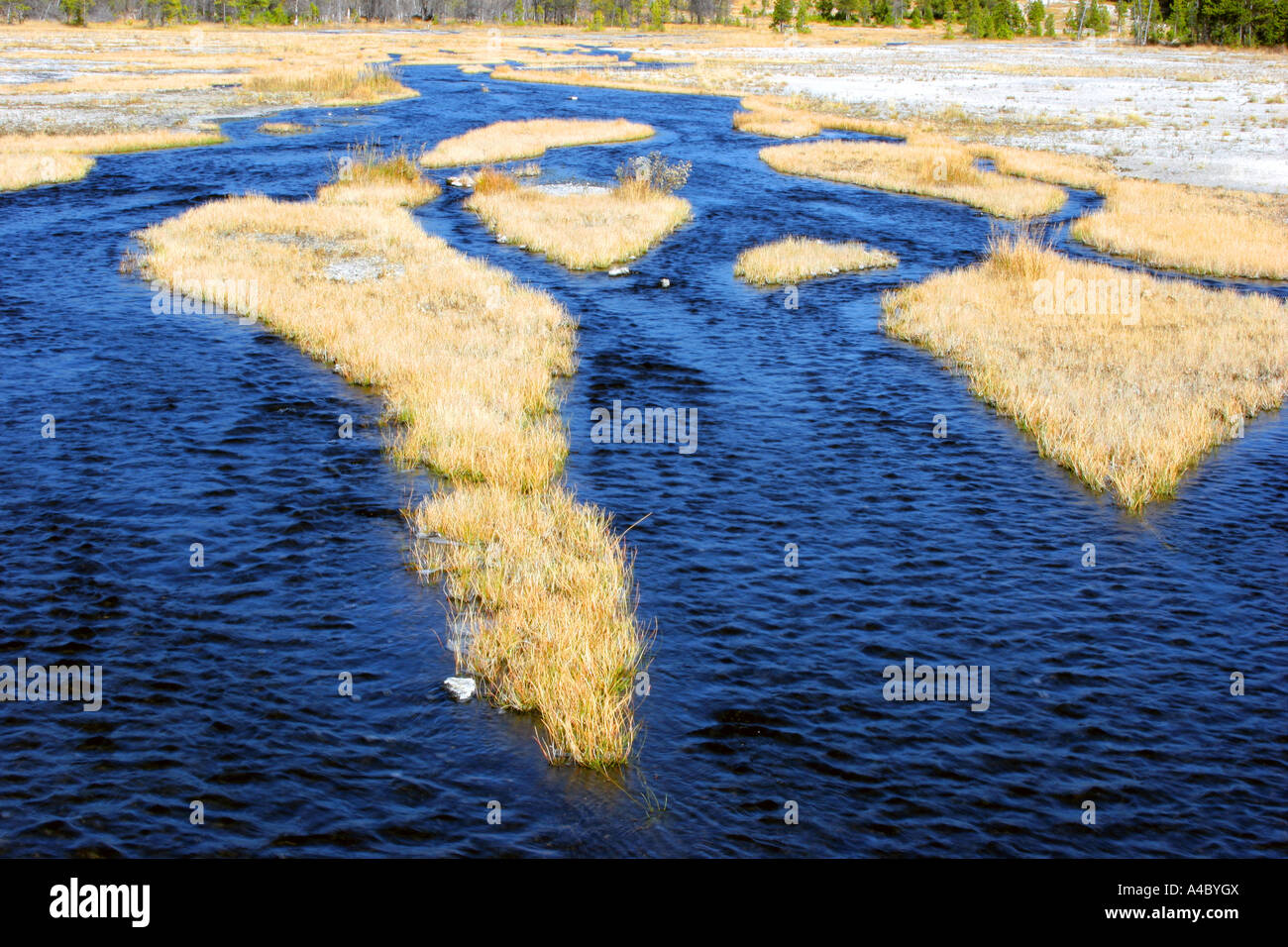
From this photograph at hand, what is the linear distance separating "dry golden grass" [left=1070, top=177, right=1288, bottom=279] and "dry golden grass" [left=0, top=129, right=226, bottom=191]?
39.1 metres

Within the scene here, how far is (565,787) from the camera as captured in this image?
31.3ft

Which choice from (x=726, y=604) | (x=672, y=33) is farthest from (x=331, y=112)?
(x=672, y=33)

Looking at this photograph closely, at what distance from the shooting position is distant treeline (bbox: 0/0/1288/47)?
127562 millimetres

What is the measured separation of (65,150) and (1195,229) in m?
46.4

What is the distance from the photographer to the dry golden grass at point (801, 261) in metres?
29.6

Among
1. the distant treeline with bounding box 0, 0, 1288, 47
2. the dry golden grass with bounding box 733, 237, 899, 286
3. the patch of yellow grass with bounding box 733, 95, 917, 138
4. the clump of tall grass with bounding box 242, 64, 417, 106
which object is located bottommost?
the dry golden grass with bounding box 733, 237, 899, 286

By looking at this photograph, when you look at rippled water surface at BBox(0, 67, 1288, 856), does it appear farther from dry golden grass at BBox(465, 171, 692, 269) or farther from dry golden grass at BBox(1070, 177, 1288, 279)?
dry golden grass at BBox(1070, 177, 1288, 279)

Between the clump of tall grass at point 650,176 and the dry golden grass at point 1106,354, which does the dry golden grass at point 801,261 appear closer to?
the dry golden grass at point 1106,354

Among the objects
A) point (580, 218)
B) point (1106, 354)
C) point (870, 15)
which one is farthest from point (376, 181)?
point (870, 15)

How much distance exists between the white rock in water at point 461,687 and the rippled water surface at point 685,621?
0.42 feet

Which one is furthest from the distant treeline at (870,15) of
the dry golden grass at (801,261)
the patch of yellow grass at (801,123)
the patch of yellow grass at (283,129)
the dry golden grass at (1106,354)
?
the dry golden grass at (1106,354)

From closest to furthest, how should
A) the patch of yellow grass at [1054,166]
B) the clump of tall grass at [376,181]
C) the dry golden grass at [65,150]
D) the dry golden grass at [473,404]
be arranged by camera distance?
the dry golden grass at [473,404] → the clump of tall grass at [376,181] → the dry golden grass at [65,150] → the patch of yellow grass at [1054,166]

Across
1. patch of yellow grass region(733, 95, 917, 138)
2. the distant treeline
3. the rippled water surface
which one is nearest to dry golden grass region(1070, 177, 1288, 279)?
the rippled water surface
